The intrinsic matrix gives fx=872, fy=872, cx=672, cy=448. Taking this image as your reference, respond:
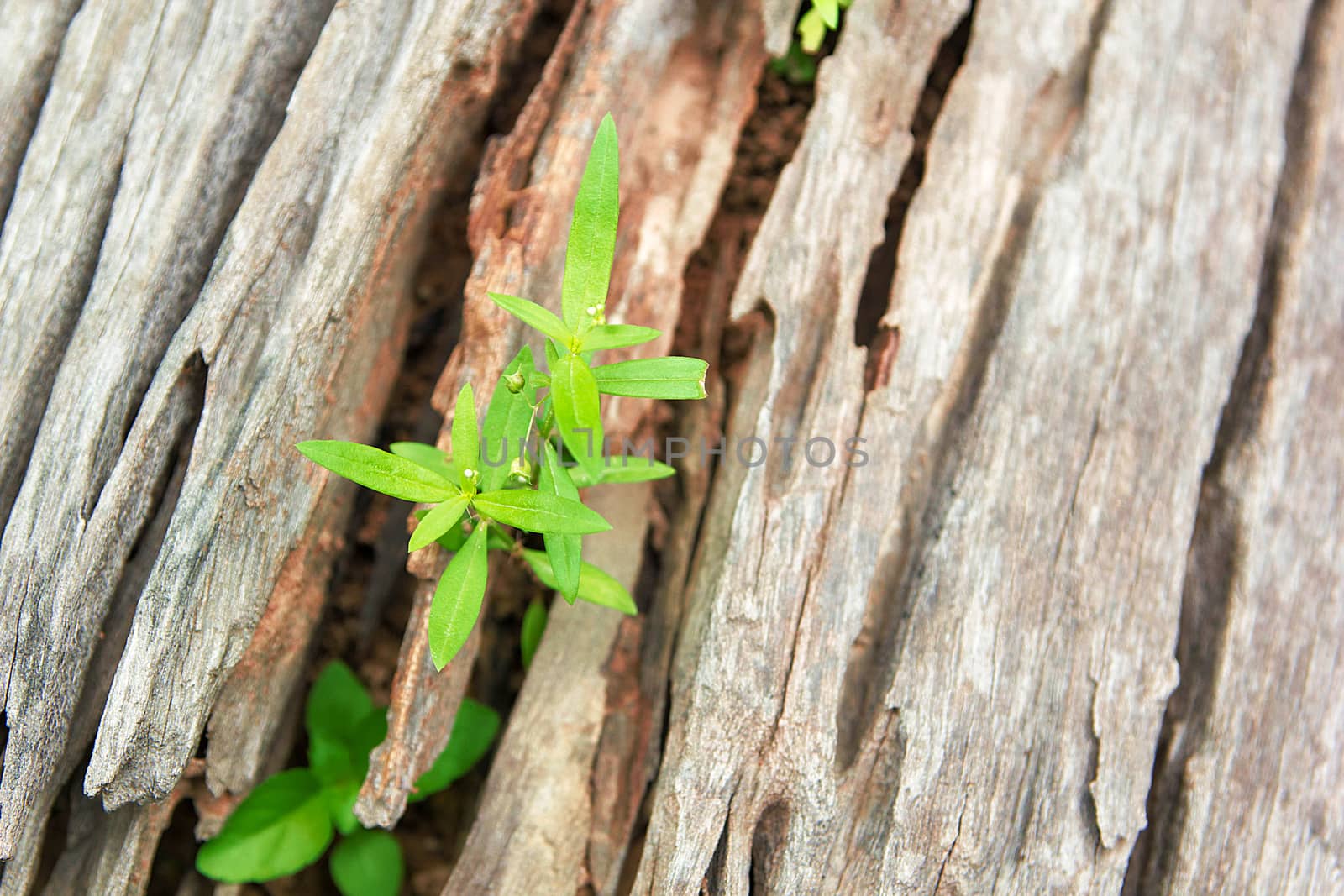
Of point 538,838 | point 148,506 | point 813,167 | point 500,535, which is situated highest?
point 813,167

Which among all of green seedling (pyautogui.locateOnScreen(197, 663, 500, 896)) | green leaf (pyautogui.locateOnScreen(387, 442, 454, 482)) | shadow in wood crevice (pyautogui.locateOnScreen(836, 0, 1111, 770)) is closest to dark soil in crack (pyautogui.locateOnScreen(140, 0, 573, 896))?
green seedling (pyautogui.locateOnScreen(197, 663, 500, 896))

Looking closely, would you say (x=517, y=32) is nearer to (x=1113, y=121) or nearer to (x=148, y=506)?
(x=148, y=506)

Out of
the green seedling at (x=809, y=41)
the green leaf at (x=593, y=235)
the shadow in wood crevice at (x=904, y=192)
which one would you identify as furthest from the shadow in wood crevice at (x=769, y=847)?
the green seedling at (x=809, y=41)

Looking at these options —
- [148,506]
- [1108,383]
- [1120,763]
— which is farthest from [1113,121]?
[148,506]

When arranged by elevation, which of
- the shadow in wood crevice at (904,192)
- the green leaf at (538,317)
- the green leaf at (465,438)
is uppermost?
the shadow in wood crevice at (904,192)

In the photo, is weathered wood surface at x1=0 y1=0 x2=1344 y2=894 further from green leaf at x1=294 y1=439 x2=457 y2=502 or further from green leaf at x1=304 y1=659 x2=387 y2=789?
green leaf at x1=294 y1=439 x2=457 y2=502

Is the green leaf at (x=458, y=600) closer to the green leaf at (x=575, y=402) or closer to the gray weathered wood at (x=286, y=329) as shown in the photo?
the green leaf at (x=575, y=402)
